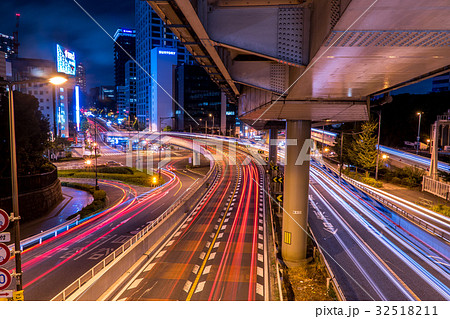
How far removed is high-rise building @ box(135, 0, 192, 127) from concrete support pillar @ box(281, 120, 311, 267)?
122665mm

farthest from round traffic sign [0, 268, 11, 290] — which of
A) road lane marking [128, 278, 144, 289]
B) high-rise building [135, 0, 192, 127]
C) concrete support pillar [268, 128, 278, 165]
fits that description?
high-rise building [135, 0, 192, 127]

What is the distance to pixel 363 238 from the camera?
20.4 meters

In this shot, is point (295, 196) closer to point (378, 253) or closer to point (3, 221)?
point (378, 253)

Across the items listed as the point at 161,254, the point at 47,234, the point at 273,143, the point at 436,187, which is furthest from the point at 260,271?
the point at 273,143

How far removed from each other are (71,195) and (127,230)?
21698mm

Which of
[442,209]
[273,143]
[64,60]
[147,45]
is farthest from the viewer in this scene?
[147,45]

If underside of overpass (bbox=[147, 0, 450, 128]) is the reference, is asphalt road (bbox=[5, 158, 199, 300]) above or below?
below

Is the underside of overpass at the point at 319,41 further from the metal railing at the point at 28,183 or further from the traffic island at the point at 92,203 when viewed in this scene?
the metal railing at the point at 28,183

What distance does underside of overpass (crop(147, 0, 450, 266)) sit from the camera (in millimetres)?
4293

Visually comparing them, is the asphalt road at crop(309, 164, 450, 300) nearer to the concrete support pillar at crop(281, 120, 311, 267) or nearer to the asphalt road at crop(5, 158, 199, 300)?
the concrete support pillar at crop(281, 120, 311, 267)

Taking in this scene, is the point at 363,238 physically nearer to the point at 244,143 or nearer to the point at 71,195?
the point at 71,195

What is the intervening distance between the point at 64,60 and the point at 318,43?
131939 millimetres

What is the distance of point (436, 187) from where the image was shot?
32.0 m
